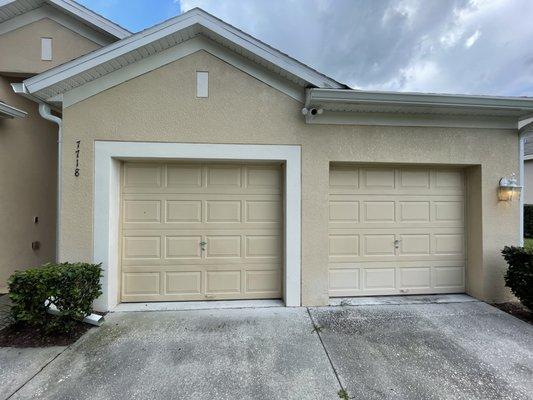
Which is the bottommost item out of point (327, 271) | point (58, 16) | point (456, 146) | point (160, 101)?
point (327, 271)

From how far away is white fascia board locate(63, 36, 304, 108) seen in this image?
4305mm

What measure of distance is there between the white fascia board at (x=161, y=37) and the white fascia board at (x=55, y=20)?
7.08 feet

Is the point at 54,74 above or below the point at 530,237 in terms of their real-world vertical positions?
above

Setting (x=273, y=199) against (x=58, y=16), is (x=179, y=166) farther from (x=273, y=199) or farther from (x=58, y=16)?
(x=58, y=16)

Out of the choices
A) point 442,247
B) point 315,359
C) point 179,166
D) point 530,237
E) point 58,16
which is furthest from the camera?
point 530,237

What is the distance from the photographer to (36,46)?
18.0 ft

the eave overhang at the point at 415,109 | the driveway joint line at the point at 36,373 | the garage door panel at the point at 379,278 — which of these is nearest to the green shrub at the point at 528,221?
the eave overhang at the point at 415,109

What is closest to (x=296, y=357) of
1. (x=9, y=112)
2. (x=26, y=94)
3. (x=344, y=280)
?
(x=344, y=280)

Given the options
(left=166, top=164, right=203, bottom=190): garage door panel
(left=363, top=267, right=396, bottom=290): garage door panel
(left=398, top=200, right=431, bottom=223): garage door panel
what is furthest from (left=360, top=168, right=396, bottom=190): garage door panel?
(left=166, top=164, right=203, bottom=190): garage door panel

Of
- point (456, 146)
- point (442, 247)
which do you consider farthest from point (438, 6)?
point (442, 247)

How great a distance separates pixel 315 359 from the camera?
3.12m

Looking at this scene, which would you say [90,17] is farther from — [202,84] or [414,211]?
[414,211]

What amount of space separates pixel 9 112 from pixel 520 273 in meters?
9.16

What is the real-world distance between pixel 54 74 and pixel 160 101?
4.90 ft
